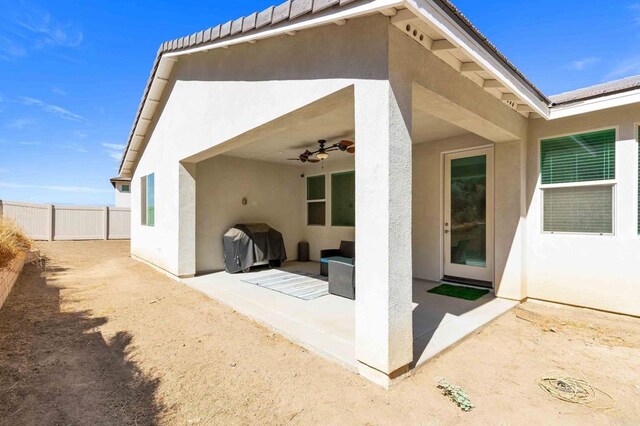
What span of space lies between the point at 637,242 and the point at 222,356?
6.01 m

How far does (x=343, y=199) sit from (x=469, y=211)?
3457mm

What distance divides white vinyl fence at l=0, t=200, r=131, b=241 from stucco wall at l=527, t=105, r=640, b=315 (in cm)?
1912

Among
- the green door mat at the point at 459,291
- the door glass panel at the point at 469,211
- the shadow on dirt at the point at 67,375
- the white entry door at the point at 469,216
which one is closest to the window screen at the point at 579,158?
the white entry door at the point at 469,216

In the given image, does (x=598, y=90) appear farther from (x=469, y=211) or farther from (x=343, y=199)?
(x=343, y=199)

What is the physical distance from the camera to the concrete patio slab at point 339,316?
333cm

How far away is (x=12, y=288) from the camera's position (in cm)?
602

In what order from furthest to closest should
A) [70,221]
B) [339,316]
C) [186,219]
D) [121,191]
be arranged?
[121,191] < [70,221] < [186,219] < [339,316]

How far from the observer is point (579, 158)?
15.4 feet

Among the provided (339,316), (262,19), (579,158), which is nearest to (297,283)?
(339,316)

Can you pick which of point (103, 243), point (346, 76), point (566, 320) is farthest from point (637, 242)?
point (103, 243)

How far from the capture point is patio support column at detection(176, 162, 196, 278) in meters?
6.77

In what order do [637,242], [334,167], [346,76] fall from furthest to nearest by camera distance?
[334,167] → [637,242] → [346,76]

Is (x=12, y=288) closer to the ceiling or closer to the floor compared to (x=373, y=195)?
closer to the floor

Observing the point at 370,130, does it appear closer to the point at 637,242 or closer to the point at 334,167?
the point at 637,242
